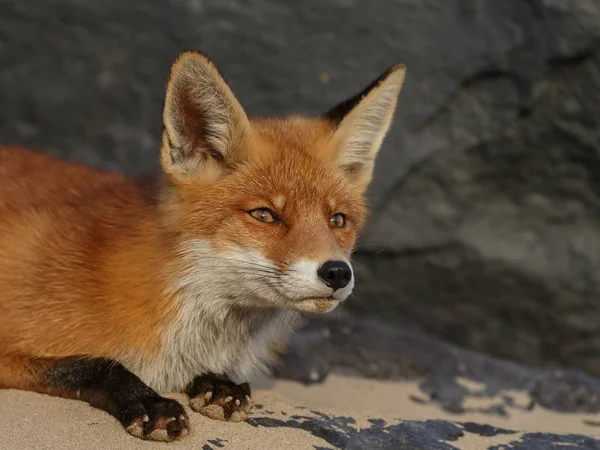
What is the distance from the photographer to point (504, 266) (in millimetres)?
5520

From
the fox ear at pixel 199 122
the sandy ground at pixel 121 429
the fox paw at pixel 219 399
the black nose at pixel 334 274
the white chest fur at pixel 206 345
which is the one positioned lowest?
the sandy ground at pixel 121 429

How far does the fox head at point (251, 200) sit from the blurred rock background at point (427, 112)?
5.20 ft

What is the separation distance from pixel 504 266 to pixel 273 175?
2469 millimetres

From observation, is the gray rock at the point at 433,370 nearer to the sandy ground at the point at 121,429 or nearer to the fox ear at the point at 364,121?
the sandy ground at the point at 121,429

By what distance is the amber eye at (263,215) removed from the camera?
11.2 ft

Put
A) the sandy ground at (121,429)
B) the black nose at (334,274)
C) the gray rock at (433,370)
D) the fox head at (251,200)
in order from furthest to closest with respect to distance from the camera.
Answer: the gray rock at (433,370) → the fox head at (251,200) → the black nose at (334,274) → the sandy ground at (121,429)

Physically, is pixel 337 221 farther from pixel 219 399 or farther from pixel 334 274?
pixel 219 399

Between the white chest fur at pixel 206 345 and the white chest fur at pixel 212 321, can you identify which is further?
the white chest fur at pixel 206 345

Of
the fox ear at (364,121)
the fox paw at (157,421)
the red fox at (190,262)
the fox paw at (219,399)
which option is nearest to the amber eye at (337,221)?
the red fox at (190,262)

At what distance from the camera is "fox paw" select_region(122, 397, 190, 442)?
3037 mm

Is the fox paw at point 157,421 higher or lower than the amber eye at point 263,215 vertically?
lower

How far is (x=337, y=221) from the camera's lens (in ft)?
12.0

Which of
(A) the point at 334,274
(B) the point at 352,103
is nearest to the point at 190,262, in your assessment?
(A) the point at 334,274

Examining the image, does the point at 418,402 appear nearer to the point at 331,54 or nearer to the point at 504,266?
the point at 504,266
